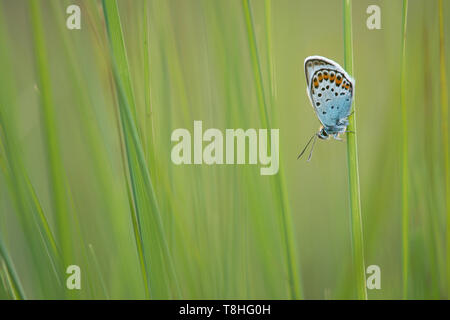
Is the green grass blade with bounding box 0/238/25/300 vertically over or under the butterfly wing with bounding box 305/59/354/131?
under

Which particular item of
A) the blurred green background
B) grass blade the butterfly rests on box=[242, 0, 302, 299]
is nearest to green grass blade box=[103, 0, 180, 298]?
the blurred green background

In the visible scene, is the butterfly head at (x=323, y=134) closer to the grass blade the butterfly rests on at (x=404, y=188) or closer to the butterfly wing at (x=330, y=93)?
the butterfly wing at (x=330, y=93)

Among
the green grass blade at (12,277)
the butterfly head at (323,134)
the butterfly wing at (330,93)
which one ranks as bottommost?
the green grass blade at (12,277)

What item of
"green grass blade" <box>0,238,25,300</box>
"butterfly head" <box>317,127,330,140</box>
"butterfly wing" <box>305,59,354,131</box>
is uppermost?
"butterfly wing" <box>305,59,354,131</box>

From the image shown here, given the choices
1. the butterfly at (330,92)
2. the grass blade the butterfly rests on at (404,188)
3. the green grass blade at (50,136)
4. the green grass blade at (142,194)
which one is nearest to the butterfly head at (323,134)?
the butterfly at (330,92)

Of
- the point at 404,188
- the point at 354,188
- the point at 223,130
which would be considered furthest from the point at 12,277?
the point at 404,188

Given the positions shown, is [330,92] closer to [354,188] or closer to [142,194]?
[354,188]

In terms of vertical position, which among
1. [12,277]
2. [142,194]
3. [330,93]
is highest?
[330,93]

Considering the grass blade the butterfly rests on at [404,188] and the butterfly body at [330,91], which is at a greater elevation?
the butterfly body at [330,91]

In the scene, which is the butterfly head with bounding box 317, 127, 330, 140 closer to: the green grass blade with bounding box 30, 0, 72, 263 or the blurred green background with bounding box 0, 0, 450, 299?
the blurred green background with bounding box 0, 0, 450, 299
